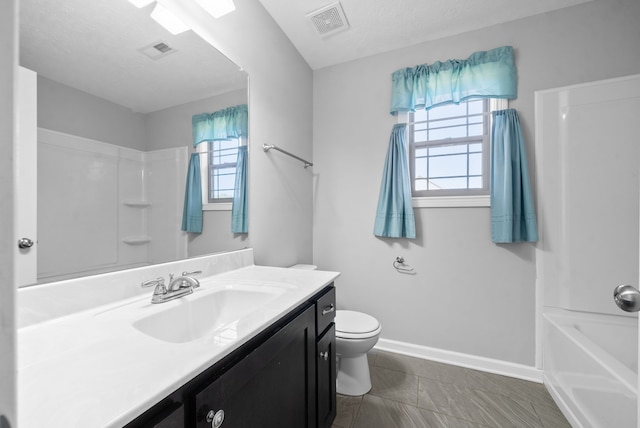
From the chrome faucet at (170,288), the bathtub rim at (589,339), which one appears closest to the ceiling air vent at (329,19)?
the chrome faucet at (170,288)

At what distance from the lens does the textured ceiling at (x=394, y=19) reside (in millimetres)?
1729

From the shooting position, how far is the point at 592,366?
1.27 m

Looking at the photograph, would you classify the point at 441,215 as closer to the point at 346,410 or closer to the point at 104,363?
the point at 346,410

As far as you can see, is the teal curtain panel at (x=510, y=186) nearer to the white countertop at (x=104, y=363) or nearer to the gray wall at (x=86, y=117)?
the white countertop at (x=104, y=363)

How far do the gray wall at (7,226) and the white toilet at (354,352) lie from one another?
4.96ft

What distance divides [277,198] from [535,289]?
1.93 metres

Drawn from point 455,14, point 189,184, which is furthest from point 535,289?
point 189,184

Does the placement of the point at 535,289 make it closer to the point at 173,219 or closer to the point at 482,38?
the point at 482,38

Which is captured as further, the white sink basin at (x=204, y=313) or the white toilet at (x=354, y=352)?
the white toilet at (x=354, y=352)

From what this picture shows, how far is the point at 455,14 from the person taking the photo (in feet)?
5.93

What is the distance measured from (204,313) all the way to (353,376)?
43.9 inches

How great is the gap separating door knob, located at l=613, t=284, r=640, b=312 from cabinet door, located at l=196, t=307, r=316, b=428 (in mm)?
926

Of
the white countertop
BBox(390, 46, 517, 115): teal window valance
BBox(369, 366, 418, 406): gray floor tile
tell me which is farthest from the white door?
BBox(390, 46, 517, 115): teal window valance

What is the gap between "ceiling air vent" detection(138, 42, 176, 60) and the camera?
1035 millimetres
